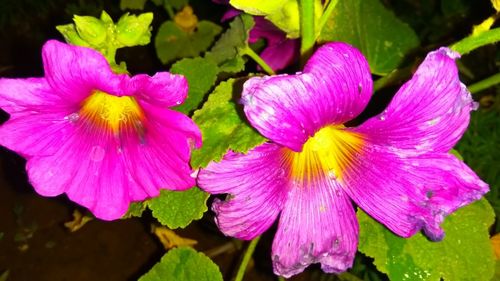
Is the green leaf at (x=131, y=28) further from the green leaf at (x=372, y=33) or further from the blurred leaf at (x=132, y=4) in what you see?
the blurred leaf at (x=132, y=4)

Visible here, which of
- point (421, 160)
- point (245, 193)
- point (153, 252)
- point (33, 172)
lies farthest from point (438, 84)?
point (153, 252)

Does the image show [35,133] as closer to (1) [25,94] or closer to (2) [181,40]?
(1) [25,94]

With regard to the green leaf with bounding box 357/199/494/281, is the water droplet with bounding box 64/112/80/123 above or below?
above

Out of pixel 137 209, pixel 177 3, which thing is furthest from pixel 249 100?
pixel 177 3

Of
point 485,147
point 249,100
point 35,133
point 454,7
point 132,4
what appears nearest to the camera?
point 249,100

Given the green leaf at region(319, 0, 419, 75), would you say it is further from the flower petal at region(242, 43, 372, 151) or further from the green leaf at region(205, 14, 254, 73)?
the flower petal at region(242, 43, 372, 151)

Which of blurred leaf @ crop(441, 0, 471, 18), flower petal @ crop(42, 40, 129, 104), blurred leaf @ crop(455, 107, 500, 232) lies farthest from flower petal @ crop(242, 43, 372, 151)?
blurred leaf @ crop(441, 0, 471, 18)

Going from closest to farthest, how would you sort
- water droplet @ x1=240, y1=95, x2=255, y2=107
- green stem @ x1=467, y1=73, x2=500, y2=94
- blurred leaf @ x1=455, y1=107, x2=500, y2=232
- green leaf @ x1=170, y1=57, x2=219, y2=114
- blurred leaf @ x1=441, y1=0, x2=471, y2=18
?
water droplet @ x1=240, y1=95, x2=255, y2=107 < green leaf @ x1=170, y1=57, x2=219, y2=114 < green stem @ x1=467, y1=73, x2=500, y2=94 < blurred leaf @ x1=455, y1=107, x2=500, y2=232 < blurred leaf @ x1=441, y1=0, x2=471, y2=18
